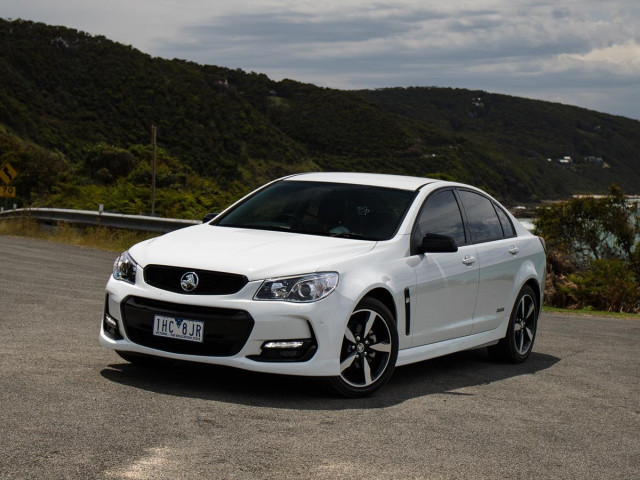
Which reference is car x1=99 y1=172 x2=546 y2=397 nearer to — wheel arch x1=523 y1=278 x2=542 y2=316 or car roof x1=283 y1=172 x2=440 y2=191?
car roof x1=283 y1=172 x2=440 y2=191

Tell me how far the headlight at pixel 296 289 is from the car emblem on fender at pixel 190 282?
16.6 inches

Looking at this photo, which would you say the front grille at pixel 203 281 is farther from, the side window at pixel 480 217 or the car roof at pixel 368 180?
the side window at pixel 480 217

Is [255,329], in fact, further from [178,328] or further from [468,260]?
[468,260]

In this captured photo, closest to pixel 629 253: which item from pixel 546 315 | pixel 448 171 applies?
pixel 546 315

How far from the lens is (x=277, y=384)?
7.19 m

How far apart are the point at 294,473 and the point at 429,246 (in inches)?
118

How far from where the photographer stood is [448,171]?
123 m

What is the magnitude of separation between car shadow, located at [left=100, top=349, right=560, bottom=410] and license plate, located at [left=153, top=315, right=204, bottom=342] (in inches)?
14.5

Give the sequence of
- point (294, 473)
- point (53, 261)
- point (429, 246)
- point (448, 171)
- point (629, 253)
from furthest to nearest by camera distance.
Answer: point (448, 171), point (629, 253), point (53, 261), point (429, 246), point (294, 473)

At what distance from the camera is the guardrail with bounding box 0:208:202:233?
68.3 feet

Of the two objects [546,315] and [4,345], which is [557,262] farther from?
[4,345]

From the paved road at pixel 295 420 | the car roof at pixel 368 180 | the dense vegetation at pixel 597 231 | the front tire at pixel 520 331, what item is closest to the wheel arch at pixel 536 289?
the front tire at pixel 520 331

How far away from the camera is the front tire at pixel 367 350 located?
6.77 meters

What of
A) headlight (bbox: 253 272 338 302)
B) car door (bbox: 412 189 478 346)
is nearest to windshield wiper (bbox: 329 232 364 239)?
car door (bbox: 412 189 478 346)
